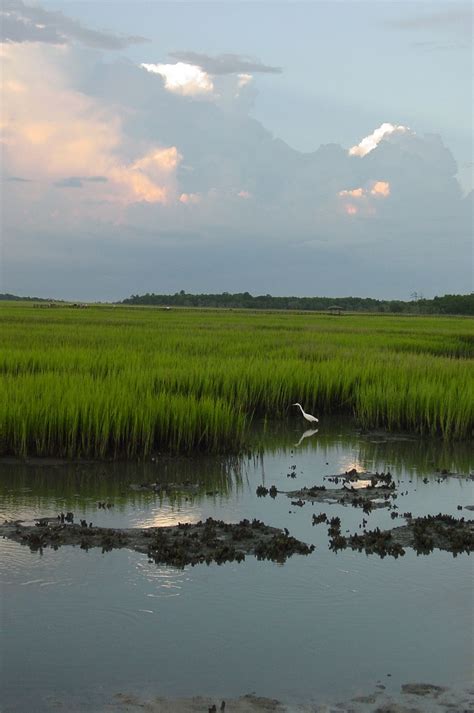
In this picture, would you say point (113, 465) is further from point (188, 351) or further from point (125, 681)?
point (188, 351)

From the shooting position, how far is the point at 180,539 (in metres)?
5.72

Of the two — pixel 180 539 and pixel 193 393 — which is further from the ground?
pixel 193 393

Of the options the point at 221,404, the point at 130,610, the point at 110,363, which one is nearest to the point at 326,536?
the point at 130,610

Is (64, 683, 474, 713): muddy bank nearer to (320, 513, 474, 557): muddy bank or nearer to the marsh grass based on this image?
(320, 513, 474, 557): muddy bank

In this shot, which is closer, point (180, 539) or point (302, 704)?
point (302, 704)

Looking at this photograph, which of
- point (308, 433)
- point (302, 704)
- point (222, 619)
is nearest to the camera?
point (302, 704)

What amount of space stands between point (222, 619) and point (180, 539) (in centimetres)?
134

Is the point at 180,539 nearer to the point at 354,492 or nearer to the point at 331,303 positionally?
the point at 354,492

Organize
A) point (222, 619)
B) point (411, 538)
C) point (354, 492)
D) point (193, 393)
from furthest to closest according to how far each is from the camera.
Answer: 1. point (193, 393)
2. point (354, 492)
3. point (411, 538)
4. point (222, 619)

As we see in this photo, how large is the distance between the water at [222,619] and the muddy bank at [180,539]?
122 mm

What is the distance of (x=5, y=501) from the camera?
6992mm

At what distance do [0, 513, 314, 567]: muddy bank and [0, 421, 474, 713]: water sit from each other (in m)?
0.12

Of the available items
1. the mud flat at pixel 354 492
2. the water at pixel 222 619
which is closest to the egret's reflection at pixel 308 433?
the mud flat at pixel 354 492

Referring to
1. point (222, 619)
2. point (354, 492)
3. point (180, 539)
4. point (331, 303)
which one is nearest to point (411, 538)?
point (354, 492)
